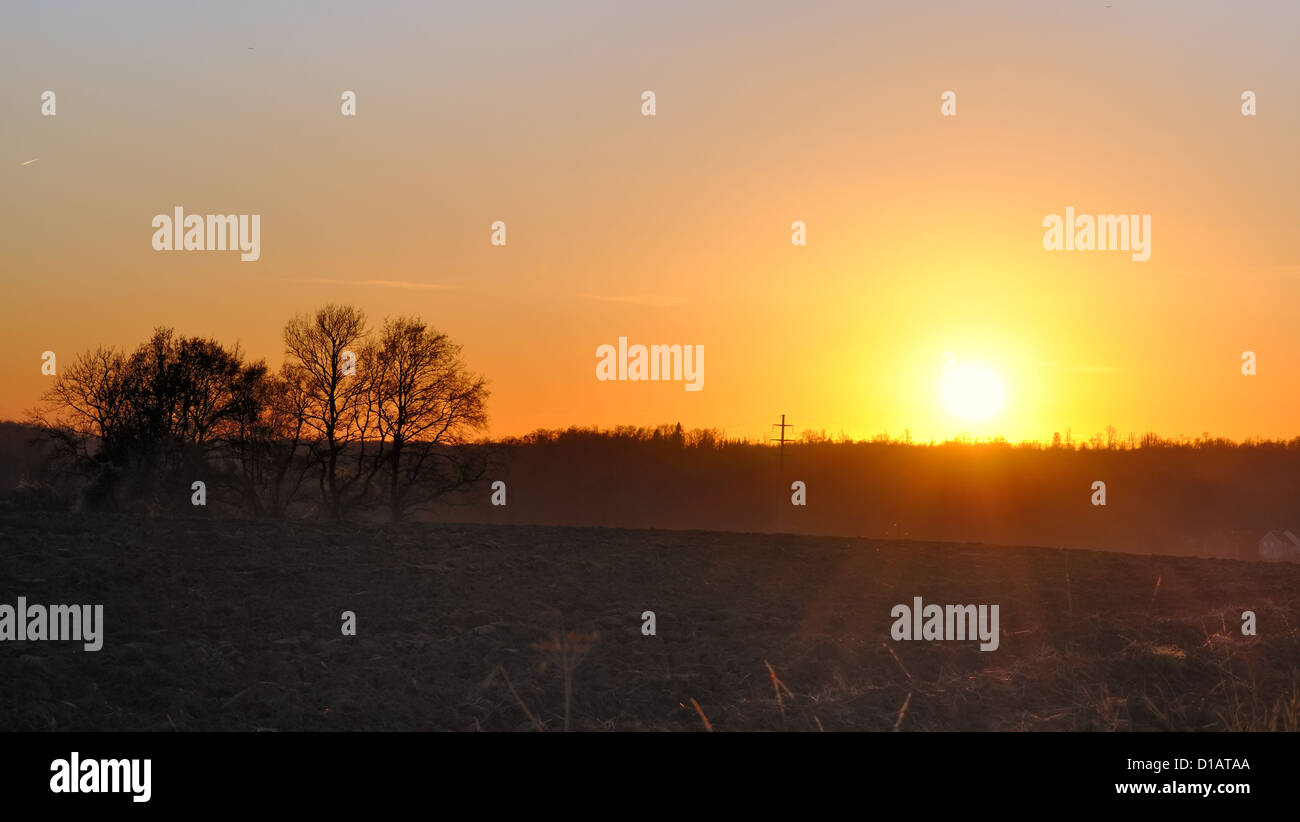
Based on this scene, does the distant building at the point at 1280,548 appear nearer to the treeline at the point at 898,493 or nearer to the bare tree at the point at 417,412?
the treeline at the point at 898,493

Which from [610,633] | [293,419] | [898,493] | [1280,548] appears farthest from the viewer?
[898,493]

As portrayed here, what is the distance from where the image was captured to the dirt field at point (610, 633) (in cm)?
1214

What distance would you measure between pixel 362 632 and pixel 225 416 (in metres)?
29.4

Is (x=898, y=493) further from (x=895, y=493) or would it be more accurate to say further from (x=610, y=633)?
(x=610, y=633)

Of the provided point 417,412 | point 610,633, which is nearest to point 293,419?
point 417,412

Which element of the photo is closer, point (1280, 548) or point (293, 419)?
point (293, 419)

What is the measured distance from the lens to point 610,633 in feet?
50.7

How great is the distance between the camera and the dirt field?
12141mm

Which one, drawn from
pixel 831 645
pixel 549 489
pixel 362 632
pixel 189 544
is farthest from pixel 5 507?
pixel 549 489

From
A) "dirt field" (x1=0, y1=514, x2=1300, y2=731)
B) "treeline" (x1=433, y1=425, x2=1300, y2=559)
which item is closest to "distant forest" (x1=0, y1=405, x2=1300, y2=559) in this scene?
"treeline" (x1=433, y1=425, x2=1300, y2=559)

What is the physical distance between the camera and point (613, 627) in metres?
15.8

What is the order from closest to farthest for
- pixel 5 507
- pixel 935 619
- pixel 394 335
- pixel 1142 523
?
pixel 935 619, pixel 5 507, pixel 394 335, pixel 1142 523
